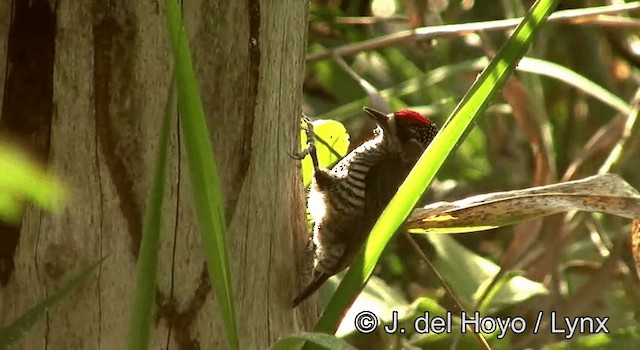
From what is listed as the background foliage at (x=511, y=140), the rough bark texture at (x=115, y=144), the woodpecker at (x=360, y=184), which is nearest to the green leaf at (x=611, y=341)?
the background foliage at (x=511, y=140)

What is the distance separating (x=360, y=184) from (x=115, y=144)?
3.32 ft

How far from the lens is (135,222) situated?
4.38 ft

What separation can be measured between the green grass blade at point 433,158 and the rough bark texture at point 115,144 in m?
0.24

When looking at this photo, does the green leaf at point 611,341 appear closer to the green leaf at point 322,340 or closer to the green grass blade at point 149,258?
the green leaf at point 322,340

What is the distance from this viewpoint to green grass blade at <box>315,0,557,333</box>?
1202 millimetres

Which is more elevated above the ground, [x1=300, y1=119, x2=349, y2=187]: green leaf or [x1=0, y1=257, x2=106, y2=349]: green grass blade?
[x1=0, y1=257, x2=106, y2=349]: green grass blade

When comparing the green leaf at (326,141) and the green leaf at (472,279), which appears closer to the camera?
the green leaf at (326,141)

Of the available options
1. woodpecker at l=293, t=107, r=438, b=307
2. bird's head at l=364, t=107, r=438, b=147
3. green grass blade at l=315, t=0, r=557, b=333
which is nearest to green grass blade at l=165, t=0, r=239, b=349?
green grass blade at l=315, t=0, r=557, b=333

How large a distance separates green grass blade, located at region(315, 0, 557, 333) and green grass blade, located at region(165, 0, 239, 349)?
0.15 metres

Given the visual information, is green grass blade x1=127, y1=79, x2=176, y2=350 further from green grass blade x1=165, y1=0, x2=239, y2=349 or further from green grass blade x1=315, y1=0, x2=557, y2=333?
green grass blade x1=315, y1=0, x2=557, y2=333

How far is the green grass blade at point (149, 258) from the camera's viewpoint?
3.48 ft

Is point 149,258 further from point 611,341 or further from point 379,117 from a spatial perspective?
point 611,341

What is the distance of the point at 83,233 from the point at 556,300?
5.79ft

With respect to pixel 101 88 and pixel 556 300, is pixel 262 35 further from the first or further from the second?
pixel 556 300
